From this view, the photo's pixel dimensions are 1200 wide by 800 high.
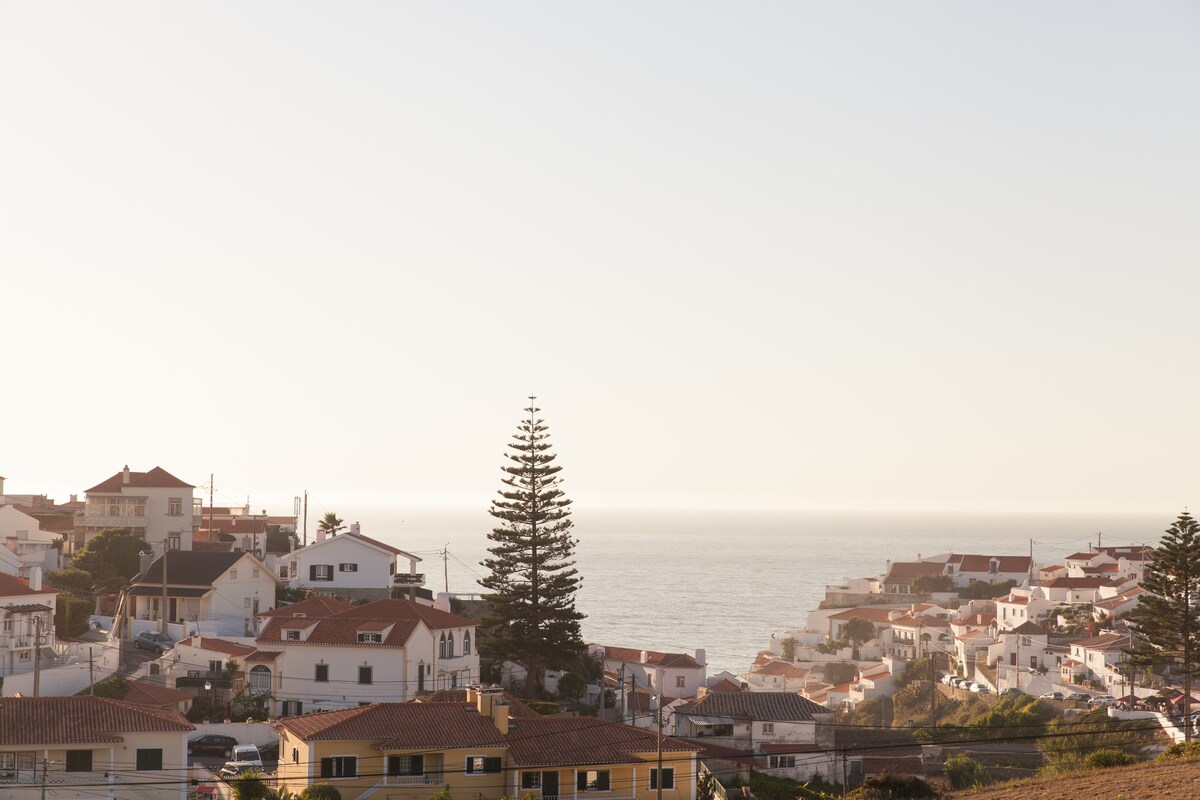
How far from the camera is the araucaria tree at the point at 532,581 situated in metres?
55.3

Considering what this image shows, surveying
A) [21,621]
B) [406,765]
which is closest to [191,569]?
[21,621]

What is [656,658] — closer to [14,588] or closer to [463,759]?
[14,588]

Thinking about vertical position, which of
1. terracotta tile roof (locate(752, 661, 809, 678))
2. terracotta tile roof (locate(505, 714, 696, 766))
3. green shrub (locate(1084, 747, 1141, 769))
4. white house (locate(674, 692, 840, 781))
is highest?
green shrub (locate(1084, 747, 1141, 769))

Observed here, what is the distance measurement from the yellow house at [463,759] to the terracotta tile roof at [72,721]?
3.80 metres

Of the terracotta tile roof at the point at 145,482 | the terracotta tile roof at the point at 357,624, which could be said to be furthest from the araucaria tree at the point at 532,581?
the terracotta tile roof at the point at 145,482

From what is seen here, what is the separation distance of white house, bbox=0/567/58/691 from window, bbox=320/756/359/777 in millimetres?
15255

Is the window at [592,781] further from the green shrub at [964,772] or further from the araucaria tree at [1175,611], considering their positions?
the araucaria tree at [1175,611]

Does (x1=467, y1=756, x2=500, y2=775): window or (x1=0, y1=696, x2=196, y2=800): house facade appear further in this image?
(x1=467, y1=756, x2=500, y2=775): window

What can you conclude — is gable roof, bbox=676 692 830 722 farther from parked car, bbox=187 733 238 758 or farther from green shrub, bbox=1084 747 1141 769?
green shrub, bbox=1084 747 1141 769

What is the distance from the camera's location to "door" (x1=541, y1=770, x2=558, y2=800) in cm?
3647

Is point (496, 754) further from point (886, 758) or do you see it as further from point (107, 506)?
point (107, 506)

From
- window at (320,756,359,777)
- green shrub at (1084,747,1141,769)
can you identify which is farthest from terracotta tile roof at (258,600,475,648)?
green shrub at (1084,747,1141,769)

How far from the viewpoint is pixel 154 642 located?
53.1 metres

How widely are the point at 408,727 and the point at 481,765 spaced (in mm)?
2257
